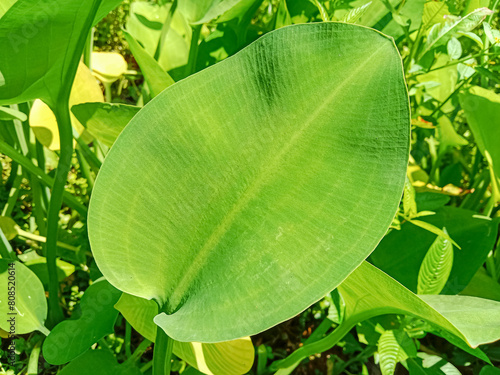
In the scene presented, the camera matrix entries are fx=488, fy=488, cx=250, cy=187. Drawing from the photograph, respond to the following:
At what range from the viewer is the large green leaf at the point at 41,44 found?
35 centimetres

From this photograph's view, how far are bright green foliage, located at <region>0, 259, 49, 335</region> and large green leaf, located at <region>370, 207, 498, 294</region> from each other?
1.35 feet

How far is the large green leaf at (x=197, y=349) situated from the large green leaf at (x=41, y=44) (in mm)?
212

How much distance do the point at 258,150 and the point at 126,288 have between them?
128 mm

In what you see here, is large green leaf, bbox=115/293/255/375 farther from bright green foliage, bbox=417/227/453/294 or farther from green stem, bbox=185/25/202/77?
green stem, bbox=185/25/202/77

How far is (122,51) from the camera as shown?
1.19 metres

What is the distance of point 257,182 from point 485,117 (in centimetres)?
43

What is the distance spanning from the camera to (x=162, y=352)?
401 millimetres

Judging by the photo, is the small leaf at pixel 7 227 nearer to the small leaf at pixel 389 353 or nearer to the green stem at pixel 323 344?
the green stem at pixel 323 344

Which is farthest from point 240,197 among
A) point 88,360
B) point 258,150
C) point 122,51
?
point 122,51

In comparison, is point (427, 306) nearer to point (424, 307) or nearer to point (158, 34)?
point (424, 307)

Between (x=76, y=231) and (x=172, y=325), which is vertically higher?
(x=172, y=325)

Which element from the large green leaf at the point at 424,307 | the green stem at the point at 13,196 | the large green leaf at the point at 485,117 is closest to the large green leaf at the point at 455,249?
the large green leaf at the point at 485,117

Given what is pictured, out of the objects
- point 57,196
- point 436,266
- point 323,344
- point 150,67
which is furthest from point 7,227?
point 436,266

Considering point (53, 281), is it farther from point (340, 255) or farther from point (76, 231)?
point (340, 255)
